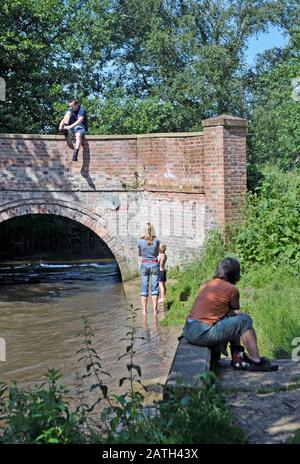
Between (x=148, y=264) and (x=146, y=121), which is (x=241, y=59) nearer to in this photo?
(x=146, y=121)

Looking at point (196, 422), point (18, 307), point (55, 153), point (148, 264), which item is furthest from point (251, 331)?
point (55, 153)

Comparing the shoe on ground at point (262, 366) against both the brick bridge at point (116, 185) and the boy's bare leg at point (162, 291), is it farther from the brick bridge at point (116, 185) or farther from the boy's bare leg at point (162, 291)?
the brick bridge at point (116, 185)

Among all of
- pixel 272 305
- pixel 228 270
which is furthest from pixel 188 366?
pixel 272 305

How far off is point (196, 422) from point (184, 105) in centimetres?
2382

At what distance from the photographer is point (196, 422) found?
4234mm

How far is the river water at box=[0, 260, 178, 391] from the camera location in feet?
28.0

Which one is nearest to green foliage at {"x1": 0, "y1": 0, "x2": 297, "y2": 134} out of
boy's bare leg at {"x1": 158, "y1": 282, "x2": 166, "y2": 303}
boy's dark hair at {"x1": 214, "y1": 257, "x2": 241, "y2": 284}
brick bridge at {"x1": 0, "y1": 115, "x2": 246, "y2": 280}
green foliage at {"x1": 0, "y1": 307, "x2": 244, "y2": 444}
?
brick bridge at {"x1": 0, "y1": 115, "x2": 246, "y2": 280}

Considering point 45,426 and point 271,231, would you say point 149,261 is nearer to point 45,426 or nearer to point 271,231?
point 271,231

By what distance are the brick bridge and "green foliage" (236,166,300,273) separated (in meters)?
1.37

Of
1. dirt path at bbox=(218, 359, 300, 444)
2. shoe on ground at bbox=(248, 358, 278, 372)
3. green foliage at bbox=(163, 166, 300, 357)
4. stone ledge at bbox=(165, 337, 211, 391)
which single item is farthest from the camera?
→ green foliage at bbox=(163, 166, 300, 357)

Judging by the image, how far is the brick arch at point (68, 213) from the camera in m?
14.4

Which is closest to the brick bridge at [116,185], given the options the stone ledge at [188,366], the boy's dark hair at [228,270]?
the boy's dark hair at [228,270]

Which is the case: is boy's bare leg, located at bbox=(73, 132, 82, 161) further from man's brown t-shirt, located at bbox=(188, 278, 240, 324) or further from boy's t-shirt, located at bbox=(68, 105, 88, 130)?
man's brown t-shirt, located at bbox=(188, 278, 240, 324)

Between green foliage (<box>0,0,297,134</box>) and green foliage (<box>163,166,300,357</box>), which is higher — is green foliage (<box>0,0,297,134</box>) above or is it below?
above
